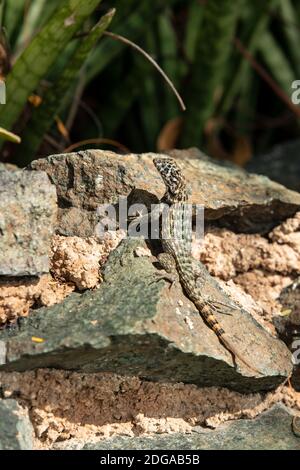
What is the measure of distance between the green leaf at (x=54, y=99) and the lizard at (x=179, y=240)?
25.0 inches

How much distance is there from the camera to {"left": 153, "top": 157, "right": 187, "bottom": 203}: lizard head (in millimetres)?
3275

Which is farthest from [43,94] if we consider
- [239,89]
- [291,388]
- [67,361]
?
[239,89]

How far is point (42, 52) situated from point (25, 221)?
927 mm

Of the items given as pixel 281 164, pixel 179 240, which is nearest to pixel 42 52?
pixel 179 240

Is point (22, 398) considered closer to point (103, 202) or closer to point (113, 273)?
point (113, 273)

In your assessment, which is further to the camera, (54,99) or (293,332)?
(54,99)

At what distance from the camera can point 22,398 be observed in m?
2.72

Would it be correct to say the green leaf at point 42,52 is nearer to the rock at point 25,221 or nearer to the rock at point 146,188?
the rock at point 146,188

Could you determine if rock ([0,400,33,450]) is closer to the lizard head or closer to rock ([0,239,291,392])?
rock ([0,239,291,392])

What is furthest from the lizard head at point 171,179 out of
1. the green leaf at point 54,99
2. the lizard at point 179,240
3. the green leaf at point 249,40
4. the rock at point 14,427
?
the green leaf at point 249,40

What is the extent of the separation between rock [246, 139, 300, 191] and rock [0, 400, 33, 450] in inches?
103

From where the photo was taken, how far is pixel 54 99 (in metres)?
3.70

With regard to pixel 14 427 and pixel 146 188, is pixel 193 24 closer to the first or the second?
pixel 146 188

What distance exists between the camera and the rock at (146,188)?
3137 mm
